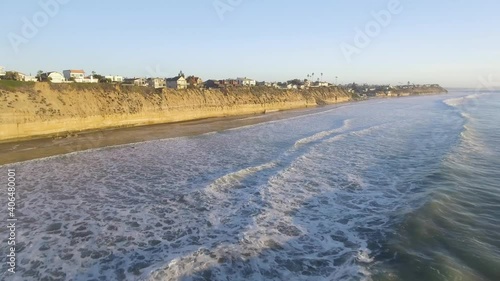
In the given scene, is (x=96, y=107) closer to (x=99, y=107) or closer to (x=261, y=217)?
(x=99, y=107)

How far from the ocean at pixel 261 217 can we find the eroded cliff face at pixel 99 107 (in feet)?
44.5

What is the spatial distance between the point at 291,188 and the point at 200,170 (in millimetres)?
5697

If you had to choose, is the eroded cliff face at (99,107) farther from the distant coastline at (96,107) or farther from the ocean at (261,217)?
the ocean at (261,217)

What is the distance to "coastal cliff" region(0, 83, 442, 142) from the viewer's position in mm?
30062

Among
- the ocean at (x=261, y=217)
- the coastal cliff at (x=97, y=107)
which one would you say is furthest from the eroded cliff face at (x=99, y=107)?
the ocean at (x=261, y=217)

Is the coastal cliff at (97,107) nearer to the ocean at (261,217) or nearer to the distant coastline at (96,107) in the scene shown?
the distant coastline at (96,107)

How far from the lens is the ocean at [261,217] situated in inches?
304

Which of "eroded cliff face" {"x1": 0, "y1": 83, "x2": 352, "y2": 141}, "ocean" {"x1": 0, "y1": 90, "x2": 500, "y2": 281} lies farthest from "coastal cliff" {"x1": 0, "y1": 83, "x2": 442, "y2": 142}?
"ocean" {"x1": 0, "y1": 90, "x2": 500, "y2": 281}

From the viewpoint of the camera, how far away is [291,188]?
557 inches

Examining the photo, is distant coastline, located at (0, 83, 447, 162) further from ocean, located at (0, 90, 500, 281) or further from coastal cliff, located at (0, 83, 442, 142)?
ocean, located at (0, 90, 500, 281)

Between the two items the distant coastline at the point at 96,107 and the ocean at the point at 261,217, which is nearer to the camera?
the ocean at the point at 261,217

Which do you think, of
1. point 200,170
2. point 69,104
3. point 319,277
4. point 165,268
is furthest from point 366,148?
point 69,104

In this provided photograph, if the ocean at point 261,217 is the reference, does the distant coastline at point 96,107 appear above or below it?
above

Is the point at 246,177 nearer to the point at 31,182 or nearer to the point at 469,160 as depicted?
the point at 31,182
